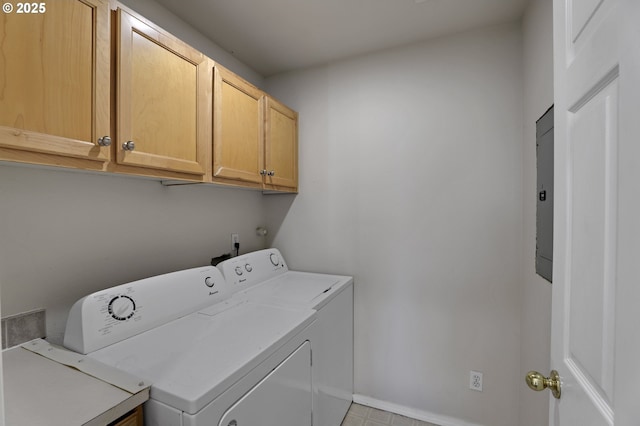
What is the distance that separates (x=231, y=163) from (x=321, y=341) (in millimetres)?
1132

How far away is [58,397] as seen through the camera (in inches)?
32.0

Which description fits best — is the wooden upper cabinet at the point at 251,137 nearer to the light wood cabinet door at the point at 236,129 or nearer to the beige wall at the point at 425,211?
the light wood cabinet door at the point at 236,129

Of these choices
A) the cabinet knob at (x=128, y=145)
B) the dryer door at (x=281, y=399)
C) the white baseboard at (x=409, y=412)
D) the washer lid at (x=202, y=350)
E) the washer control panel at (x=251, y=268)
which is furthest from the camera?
the white baseboard at (x=409, y=412)

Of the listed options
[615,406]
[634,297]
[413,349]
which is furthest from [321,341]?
[634,297]

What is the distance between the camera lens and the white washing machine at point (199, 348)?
0.86 meters

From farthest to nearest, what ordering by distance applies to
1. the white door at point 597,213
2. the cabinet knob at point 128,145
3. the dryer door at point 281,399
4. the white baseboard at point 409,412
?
1. the white baseboard at point 409,412
2. the cabinet knob at point 128,145
3. the dryer door at point 281,399
4. the white door at point 597,213

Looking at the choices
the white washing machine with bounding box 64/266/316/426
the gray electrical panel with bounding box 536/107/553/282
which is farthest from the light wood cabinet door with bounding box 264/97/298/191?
the gray electrical panel with bounding box 536/107/553/282

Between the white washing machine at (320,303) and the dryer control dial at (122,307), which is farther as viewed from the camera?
the white washing machine at (320,303)

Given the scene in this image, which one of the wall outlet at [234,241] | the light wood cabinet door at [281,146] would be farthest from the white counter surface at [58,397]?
the light wood cabinet door at [281,146]

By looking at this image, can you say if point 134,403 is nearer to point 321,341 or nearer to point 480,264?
point 321,341

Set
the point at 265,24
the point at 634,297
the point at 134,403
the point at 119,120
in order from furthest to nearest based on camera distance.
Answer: the point at 265,24 → the point at 119,120 → the point at 134,403 → the point at 634,297

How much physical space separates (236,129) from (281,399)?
55.0 inches

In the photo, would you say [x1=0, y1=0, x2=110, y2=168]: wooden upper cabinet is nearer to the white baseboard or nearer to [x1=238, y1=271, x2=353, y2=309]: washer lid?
[x1=238, y1=271, x2=353, y2=309]: washer lid

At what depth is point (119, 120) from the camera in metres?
1.07
